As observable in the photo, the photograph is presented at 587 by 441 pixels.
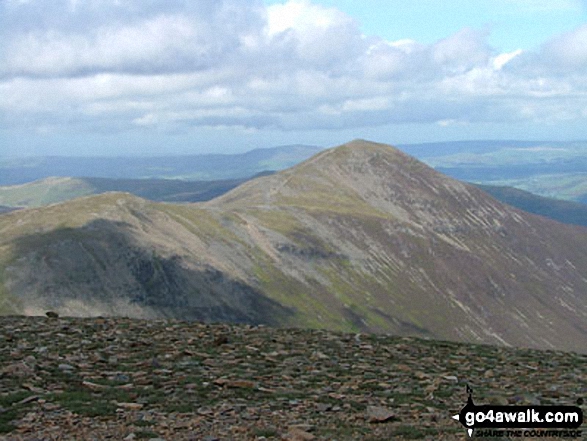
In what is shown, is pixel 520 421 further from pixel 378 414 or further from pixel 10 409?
pixel 10 409

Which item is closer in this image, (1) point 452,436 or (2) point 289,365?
(1) point 452,436

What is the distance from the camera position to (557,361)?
28953 millimetres

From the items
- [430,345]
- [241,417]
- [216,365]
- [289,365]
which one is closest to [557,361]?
[430,345]

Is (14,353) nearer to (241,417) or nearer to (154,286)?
(241,417)

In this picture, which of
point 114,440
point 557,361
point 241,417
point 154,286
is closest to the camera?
point 114,440

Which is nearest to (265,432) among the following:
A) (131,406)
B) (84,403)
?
(131,406)

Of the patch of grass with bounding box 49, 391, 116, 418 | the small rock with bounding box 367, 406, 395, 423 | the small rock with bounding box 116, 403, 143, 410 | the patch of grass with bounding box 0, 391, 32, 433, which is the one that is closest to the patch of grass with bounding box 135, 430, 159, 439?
the patch of grass with bounding box 49, 391, 116, 418

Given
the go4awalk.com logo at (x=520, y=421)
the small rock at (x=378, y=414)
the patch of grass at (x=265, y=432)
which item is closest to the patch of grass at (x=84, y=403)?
the patch of grass at (x=265, y=432)

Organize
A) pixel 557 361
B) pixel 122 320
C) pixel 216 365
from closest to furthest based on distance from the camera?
1. pixel 216 365
2. pixel 557 361
3. pixel 122 320

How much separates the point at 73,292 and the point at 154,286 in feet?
80.8

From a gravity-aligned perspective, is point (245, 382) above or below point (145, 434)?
below

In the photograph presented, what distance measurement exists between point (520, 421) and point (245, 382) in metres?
8.30

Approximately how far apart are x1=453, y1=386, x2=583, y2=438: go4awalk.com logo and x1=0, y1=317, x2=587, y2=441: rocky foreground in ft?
1.96

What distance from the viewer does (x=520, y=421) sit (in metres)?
15.5
